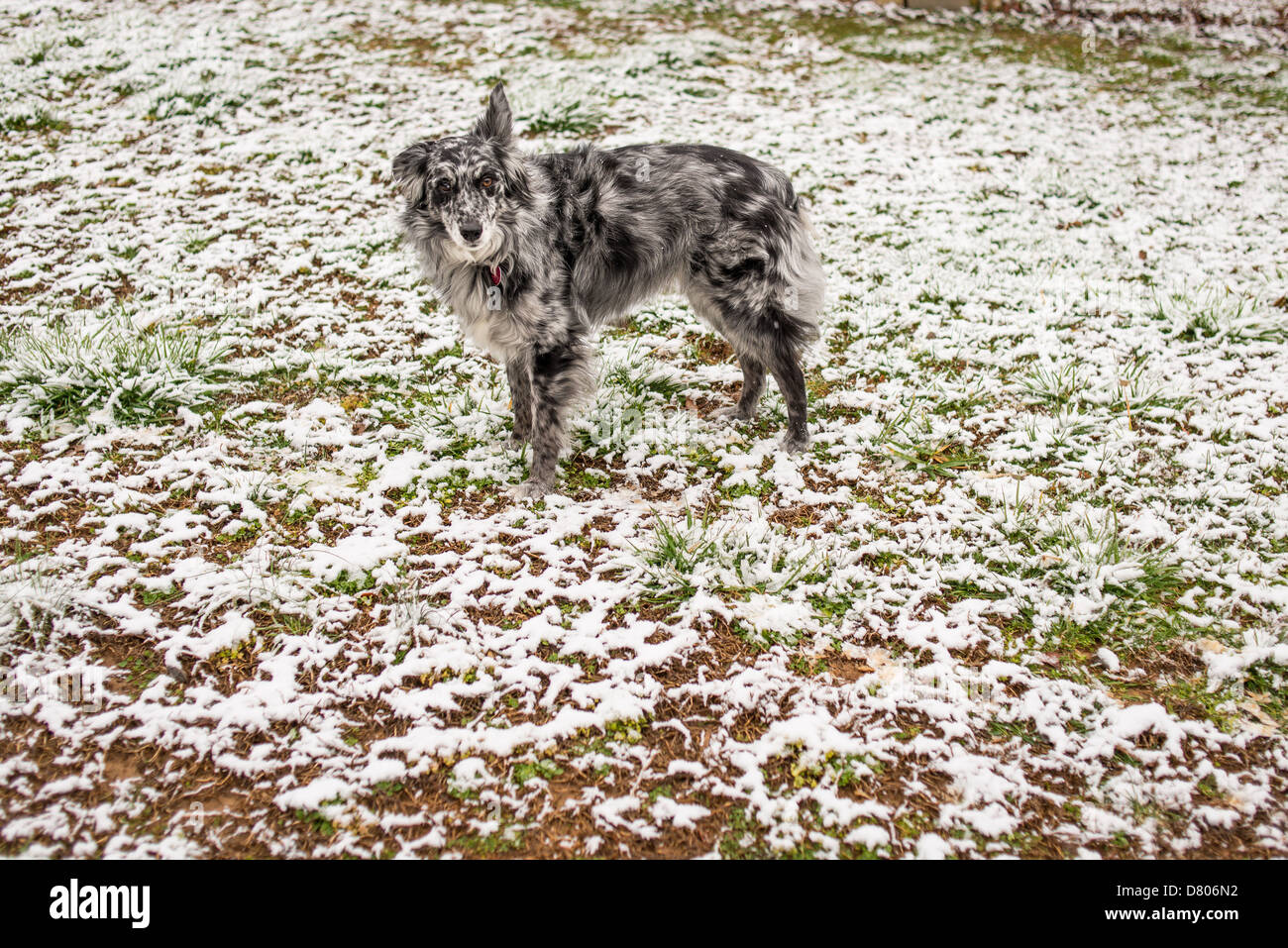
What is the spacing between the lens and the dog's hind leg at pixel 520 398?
4242 mm

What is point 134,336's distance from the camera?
15.9 feet

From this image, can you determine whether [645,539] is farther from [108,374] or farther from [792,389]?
[108,374]

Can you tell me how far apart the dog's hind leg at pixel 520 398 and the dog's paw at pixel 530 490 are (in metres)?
0.44

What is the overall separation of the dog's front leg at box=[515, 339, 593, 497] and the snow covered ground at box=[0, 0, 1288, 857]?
0.17 metres

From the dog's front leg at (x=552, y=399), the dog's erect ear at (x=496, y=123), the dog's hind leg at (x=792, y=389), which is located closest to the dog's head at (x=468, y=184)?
the dog's erect ear at (x=496, y=123)

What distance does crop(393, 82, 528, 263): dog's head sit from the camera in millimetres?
3701

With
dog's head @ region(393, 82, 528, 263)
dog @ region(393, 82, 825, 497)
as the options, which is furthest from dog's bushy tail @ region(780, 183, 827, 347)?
dog's head @ region(393, 82, 528, 263)

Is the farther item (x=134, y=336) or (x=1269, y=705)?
(x=134, y=336)

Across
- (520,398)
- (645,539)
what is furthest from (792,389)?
(520,398)

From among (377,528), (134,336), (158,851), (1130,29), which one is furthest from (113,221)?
(1130,29)

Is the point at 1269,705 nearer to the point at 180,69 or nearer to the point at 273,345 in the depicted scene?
the point at 273,345

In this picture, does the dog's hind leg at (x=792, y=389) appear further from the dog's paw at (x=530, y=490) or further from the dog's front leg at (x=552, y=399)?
the dog's paw at (x=530, y=490)

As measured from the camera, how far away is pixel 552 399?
4.07 meters

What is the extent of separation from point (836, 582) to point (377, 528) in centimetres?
227
